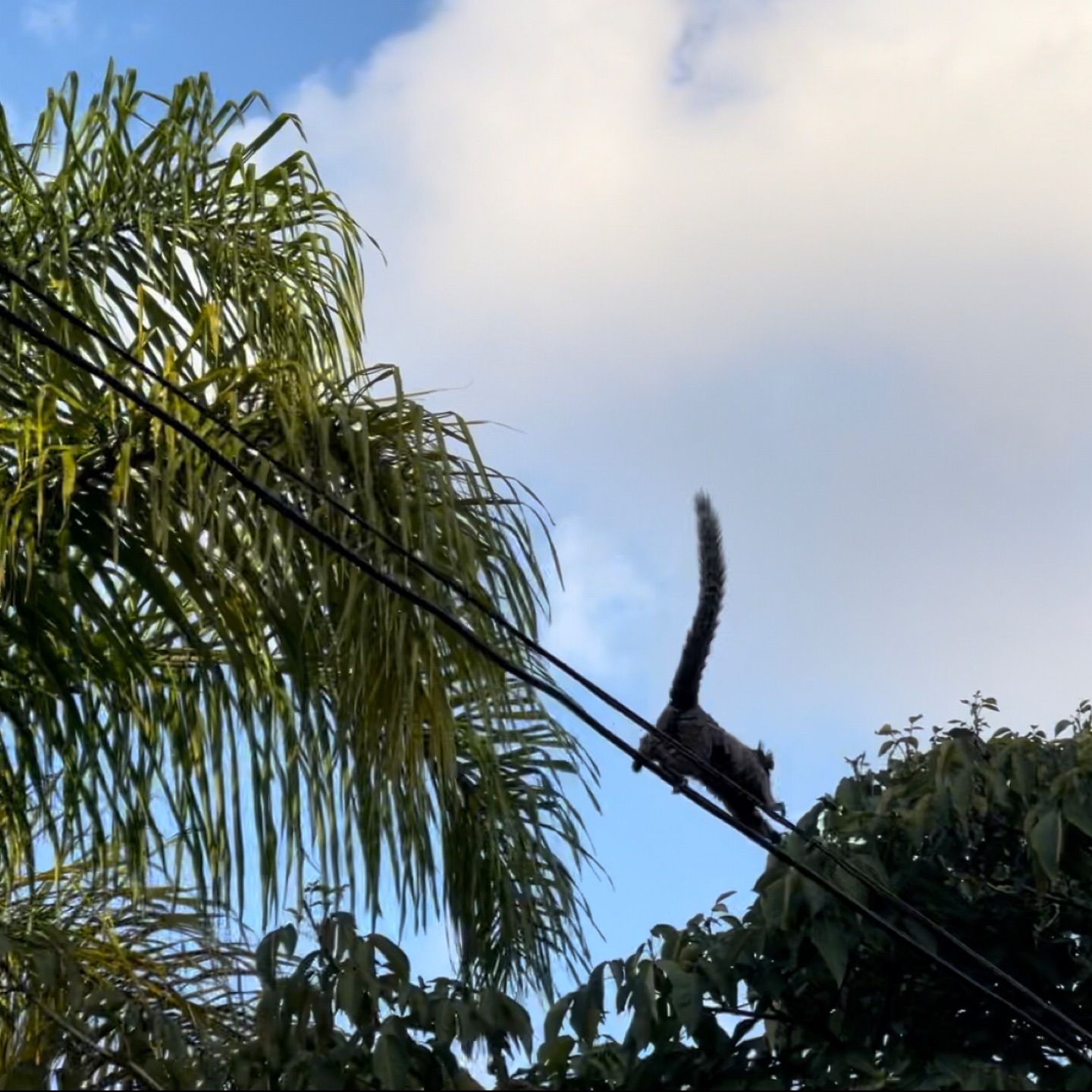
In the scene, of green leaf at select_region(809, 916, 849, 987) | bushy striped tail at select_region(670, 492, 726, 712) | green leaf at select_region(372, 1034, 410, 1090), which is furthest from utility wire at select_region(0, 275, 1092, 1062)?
bushy striped tail at select_region(670, 492, 726, 712)

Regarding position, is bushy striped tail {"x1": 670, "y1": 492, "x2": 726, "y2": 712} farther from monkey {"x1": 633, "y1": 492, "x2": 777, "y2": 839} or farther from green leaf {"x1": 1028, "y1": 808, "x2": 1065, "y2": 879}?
green leaf {"x1": 1028, "y1": 808, "x2": 1065, "y2": 879}

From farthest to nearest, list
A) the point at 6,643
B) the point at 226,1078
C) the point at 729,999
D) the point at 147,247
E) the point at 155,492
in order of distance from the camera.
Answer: the point at 147,247, the point at 6,643, the point at 155,492, the point at 729,999, the point at 226,1078

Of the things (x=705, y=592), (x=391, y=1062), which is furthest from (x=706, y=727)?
(x=391, y=1062)

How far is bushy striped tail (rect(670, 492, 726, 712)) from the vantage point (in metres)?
4.96

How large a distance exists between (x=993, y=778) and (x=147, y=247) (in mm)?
2111

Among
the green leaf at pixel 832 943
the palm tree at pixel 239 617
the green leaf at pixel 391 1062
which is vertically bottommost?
the green leaf at pixel 391 1062

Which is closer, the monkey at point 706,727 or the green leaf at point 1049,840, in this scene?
the green leaf at point 1049,840

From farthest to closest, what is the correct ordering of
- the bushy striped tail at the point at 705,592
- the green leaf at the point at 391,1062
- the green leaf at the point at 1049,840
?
the bushy striped tail at the point at 705,592 → the green leaf at the point at 1049,840 → the green leaf at the point at 391,1062

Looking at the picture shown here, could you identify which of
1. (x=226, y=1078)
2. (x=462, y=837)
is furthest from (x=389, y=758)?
(x=226, y=1078)

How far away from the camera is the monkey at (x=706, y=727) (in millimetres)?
5000

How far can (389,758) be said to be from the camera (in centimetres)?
345

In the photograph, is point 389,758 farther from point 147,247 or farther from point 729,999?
point 147,247

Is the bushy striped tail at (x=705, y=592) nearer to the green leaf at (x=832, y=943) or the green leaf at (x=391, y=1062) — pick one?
the green leaf at (x=832, y=943)

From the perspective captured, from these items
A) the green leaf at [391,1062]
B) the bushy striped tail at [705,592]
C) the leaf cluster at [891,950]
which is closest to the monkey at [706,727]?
the bushy striped tail at [705,592]
